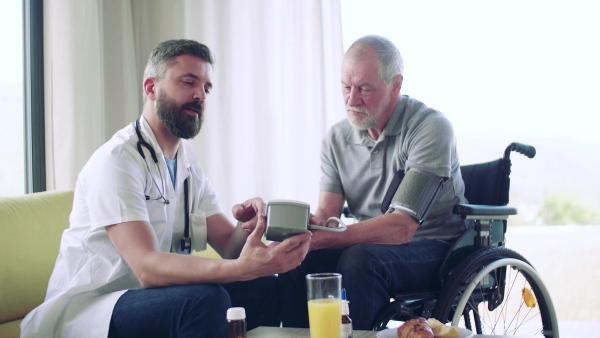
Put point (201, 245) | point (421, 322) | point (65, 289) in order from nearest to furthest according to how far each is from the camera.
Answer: point (421, 322) → point (65, 289) → point (201, 245)

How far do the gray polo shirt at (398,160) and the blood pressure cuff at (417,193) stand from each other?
3 cm

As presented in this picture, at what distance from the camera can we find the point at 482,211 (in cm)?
197

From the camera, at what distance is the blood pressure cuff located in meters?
1.96

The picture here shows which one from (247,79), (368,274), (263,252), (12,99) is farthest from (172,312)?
(247,79)

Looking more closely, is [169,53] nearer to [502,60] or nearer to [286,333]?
[286,333]

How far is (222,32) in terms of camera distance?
354cm

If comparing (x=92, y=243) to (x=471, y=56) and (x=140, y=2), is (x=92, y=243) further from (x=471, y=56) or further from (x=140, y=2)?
(x=471, y=56)

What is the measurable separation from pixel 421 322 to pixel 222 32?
8.25 ft

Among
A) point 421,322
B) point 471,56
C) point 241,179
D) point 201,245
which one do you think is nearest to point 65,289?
point 201,245

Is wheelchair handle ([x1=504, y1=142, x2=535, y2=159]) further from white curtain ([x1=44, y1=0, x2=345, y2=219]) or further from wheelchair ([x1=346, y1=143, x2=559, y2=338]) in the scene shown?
white curtain ([x1=44, y1=0, x2=345, y2=219])

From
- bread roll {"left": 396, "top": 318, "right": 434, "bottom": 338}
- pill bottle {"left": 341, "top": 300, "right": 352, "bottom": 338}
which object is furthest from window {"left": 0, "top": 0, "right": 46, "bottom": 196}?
bread roll {"left": 396, "top": 318, "right": 434, "bottom": 338}

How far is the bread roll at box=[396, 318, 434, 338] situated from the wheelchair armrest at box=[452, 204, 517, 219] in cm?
67

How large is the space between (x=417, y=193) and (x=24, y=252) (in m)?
1.24

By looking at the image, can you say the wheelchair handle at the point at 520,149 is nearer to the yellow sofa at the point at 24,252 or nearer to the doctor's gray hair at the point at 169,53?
the doctor's gray hair at the point at 169,53
